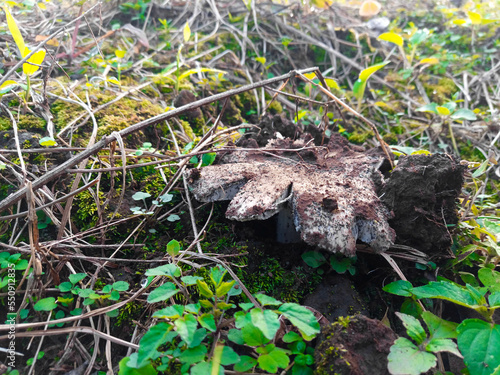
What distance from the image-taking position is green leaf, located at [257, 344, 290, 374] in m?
1.22

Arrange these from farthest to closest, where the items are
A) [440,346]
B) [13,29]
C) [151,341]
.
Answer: [13,29] → [440,346] → [151,341]

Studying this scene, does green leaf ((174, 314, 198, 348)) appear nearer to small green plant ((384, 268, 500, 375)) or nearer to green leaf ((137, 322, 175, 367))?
green leaf ((137, 322, 175, 367))

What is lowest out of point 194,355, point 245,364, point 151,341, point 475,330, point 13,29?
point 475,330

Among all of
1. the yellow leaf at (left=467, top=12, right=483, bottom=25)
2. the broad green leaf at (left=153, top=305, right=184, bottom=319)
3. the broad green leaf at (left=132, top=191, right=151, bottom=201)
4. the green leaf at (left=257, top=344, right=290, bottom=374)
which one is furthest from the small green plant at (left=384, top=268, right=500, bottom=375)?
the yellow leaf at (left=467, top=12, right=483, bottom=25)

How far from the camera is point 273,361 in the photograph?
1230mm

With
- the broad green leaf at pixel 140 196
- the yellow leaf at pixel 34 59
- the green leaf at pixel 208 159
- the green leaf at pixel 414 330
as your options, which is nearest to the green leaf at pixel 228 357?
the green leaf at pixel 414 330

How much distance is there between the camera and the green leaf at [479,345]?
126 cm

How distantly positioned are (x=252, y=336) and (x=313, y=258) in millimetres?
747

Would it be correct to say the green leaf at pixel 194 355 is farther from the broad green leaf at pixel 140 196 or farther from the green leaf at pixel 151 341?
the broad green leaf at pixel 140 196

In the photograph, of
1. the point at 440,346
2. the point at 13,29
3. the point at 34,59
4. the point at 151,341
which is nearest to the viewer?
the point at 151,341

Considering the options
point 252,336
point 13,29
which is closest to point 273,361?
point 252,336

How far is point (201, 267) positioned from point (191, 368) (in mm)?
596

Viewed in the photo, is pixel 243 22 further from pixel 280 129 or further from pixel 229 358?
pixel 229 358

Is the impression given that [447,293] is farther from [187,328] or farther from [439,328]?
[187,328]
